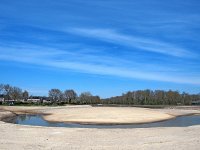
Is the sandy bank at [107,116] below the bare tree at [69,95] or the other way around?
below

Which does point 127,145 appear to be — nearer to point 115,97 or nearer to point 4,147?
point 4,147

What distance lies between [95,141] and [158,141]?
Answer: 3717 millimetres

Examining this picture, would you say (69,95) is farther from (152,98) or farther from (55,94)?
(152,98)

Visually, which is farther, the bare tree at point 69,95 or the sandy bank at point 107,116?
the bare tree at point 69,95

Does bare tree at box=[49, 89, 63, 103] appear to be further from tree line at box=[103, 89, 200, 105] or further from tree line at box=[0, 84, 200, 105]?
tree line at box=[103, 89, 200, 105]

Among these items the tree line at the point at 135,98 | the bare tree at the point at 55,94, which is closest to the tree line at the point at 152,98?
the tree line at the point at 135,98

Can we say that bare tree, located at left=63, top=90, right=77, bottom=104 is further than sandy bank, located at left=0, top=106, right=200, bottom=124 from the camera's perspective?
Yes

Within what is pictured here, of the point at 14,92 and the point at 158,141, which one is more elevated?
the point at 14,92

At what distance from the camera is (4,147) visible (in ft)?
60.6

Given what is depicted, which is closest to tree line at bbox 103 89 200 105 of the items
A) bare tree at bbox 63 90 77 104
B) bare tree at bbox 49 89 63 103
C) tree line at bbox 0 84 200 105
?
tree line at bbox 0 84 200 105

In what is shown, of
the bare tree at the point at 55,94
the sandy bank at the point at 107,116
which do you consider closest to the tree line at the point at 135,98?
the bare tree at the point at 55,94

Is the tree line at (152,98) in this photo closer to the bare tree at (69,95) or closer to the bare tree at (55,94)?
the bare tree at (69,95)

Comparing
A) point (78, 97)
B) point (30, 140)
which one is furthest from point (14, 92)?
point (30, 140)

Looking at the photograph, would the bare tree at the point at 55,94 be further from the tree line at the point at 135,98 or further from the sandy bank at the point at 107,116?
the sandy bank at the point at 107,116
